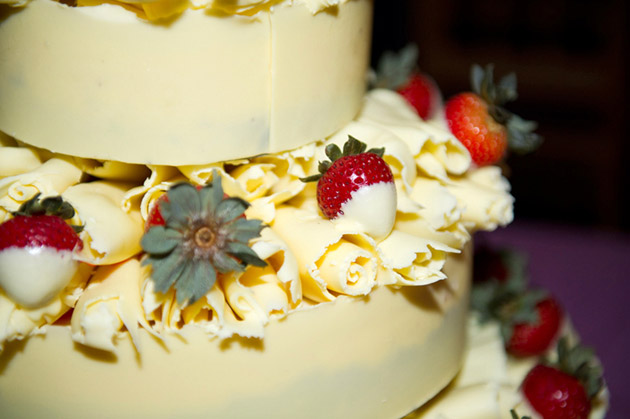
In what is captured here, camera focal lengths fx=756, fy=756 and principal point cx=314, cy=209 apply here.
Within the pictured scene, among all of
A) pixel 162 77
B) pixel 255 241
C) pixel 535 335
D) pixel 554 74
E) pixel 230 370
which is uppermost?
pixel 162 77

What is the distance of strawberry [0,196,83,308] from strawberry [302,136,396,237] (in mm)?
366

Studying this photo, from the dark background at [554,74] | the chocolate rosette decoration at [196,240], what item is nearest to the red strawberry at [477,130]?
the chocolate rosette decoration at [196,240]

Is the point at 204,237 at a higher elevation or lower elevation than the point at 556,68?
higher

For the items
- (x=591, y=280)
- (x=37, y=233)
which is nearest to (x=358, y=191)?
(x=37, y=233)

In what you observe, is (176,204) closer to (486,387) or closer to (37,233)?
(37,233)

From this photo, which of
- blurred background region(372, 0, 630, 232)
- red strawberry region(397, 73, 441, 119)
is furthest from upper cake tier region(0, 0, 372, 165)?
blurred background region(372, 0, 630, 232)

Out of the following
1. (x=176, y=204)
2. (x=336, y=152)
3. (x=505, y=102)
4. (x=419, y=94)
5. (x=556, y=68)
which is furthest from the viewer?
(x=556, y=68)

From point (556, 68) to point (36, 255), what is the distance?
2.75m

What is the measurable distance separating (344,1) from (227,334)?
1.82 feet

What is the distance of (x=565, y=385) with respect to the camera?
1.50m

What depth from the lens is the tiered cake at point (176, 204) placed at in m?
1.08

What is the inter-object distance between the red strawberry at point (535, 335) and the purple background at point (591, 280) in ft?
0.73

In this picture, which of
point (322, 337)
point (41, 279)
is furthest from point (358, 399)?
point (41, 279)

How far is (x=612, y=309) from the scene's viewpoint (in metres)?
2.12
